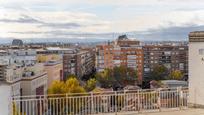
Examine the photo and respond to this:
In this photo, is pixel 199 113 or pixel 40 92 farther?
pixel 40 92

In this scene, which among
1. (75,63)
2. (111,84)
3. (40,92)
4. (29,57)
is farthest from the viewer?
(75,63)

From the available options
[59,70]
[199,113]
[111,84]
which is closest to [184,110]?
[199,113]

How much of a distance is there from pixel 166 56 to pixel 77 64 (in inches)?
713

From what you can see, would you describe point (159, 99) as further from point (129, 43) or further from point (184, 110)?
point (129, 43)

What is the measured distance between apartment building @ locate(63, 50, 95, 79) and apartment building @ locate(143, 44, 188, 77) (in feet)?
44.0

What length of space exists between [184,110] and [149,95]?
140 centimetres

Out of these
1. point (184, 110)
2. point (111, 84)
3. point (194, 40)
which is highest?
point (194, 40)

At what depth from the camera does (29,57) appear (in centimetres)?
7125

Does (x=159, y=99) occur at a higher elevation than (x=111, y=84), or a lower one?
higher

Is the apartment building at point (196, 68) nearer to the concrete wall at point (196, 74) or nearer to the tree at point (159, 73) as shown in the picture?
the concrete wall at point (196, 74)

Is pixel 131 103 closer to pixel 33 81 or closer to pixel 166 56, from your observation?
pixel 33 81

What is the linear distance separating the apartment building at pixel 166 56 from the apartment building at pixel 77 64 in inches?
528

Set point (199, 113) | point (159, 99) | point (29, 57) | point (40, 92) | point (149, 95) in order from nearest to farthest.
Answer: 1. point (199, 113)
2. point (159, 99)
3. point (149, 95)
4. point (40, 92)
5. point (29, 57)

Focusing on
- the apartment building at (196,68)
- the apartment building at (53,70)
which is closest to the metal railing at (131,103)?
the apartment building at (196,68)
